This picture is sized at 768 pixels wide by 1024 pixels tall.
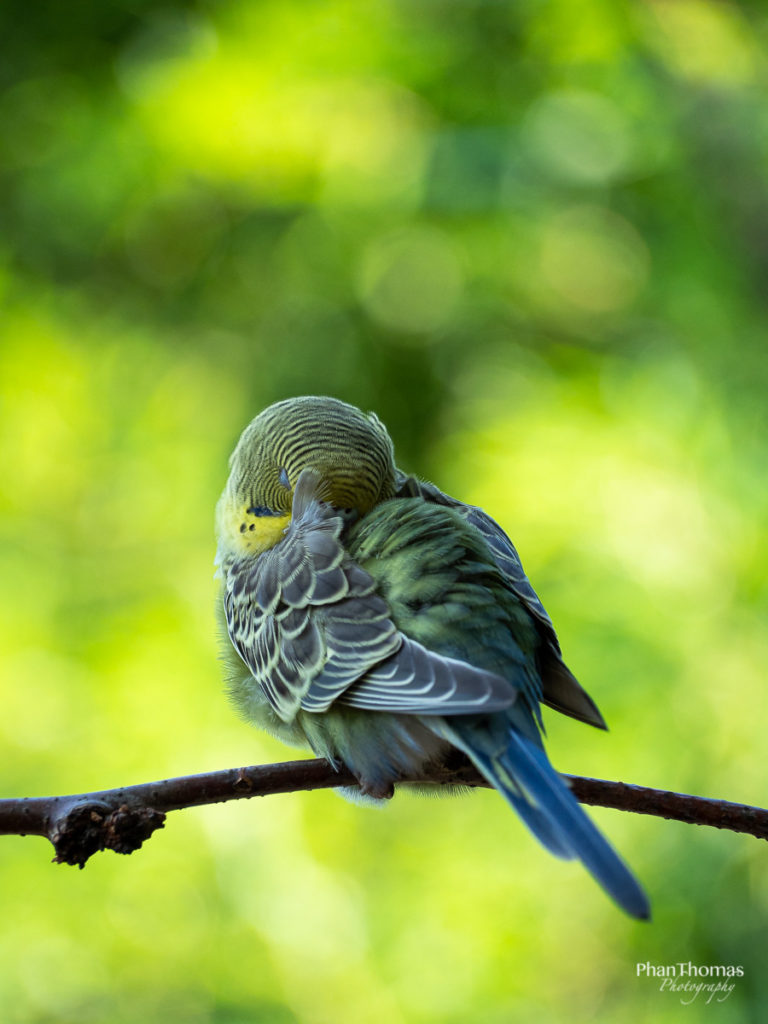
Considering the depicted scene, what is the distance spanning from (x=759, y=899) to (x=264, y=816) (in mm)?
1543

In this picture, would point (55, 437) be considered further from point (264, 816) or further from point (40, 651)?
point (264, 816)

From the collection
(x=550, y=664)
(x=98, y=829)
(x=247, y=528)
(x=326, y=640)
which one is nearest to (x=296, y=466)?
(x=247, y=528)

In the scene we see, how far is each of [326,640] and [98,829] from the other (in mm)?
424

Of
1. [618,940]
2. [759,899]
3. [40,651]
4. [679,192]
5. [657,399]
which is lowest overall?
[40,651]

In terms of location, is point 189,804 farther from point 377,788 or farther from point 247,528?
point 247,528

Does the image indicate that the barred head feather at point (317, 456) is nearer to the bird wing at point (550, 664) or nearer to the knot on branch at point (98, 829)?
the bird wing at point (550, 664)

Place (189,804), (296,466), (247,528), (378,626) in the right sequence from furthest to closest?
(247,528) → (296,466) → (378,626) → (189,804)

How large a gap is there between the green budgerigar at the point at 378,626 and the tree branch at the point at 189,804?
0.32ft

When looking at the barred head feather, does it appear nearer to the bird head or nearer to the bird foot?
the bird head

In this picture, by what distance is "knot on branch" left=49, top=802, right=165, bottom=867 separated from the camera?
124 centimetres

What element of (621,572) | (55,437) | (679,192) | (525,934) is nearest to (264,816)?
(525,934)

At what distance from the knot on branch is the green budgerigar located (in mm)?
340

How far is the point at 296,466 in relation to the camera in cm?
172

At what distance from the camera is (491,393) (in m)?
3.99
